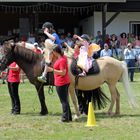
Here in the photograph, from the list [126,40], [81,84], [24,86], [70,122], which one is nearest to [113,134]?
[70,122]

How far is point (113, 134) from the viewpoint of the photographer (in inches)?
382

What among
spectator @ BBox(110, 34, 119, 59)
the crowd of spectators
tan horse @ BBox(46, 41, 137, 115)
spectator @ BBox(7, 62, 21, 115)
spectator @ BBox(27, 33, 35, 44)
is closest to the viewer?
tan horse @ BBox(46, 41, 137, 115)

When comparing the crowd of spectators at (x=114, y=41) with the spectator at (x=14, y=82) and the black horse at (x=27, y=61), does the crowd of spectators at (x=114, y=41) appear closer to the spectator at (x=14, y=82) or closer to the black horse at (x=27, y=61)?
the spectator at (x=14, y=82)

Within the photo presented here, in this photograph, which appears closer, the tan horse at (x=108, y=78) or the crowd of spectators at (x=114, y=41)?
the tan horse at (x=108, y=78)

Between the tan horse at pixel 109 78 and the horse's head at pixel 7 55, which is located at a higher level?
the horse's head at pixel 7 55

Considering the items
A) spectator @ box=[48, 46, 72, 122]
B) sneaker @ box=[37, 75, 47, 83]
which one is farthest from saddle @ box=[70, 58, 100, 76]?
spectator @ box=[48, 46, 72, 122]

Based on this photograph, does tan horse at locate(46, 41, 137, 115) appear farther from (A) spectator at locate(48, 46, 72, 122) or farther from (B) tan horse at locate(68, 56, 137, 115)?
(A) spectator at locate(48, 46, 72, 122)

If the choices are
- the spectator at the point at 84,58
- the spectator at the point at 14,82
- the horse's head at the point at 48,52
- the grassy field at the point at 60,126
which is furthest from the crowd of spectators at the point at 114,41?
the horse's head at the point at 48,52

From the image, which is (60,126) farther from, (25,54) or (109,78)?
(25,54)

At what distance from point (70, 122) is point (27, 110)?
2.62 metres

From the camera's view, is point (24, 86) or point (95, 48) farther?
point (24, 86)

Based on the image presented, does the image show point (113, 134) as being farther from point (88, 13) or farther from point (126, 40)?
point (88, 13)

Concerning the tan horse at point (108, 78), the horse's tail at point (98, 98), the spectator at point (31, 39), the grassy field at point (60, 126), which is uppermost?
the spectator at point (31, 39)

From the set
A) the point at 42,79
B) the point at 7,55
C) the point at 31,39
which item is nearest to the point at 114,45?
the point at 31,39
